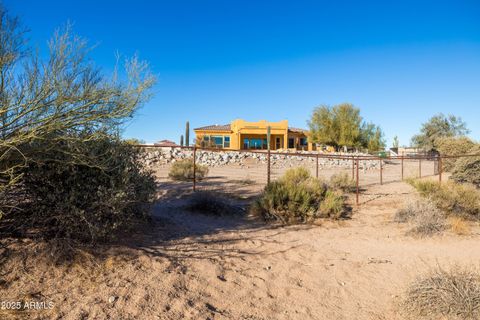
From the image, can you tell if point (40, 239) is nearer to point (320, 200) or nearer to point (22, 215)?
point (22, 215)

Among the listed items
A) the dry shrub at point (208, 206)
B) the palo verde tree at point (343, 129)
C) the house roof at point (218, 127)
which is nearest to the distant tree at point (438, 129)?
the palo verde tree at point (343, 129)

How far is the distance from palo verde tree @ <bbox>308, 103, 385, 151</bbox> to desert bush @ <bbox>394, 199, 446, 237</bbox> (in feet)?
114

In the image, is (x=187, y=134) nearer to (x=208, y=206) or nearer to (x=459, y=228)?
(x=208, y=206)

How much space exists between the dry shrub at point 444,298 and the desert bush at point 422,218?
367cm

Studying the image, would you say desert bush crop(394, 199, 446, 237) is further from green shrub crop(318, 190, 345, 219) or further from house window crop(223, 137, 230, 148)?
house window crop(223, 137, 230, 148)

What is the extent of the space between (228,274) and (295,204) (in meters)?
4.30

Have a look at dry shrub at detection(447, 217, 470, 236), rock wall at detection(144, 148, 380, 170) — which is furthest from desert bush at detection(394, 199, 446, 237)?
rock wall at detection(144, 148, 380, 170)

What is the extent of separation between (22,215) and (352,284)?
4749 mm

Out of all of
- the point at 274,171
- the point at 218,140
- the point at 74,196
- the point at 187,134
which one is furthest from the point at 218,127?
the point at 74,196

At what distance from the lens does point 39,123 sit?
422 cm

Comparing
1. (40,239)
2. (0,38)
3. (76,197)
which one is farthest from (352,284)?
(0,38)

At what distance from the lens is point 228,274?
494 cm

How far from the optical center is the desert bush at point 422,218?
7.86 metres

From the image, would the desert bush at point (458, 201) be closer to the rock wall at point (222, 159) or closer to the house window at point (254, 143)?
the rock wall at point (222, 159)
